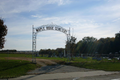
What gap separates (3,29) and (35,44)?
7.22 metres

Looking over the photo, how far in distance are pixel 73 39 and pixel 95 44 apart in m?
42.7

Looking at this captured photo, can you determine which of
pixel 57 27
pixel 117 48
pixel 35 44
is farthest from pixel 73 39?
pixel 117 48

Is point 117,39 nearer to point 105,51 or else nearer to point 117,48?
point 117,48

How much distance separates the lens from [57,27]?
2189 centimetres

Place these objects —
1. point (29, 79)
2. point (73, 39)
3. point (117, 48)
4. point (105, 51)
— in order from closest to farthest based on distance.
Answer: point (29, 79) → point (73, 39) → point (117, 48) → point (105, 51)

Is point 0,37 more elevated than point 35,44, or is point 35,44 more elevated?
point 0,37

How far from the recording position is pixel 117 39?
58281 mm

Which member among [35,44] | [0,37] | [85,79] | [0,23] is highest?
[0,23]

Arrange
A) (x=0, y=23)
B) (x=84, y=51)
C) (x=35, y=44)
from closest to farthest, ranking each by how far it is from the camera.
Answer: (x=35, y=44), (x=0, y=23), (x=84, y=51)

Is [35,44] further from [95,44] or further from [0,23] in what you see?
[95,44]

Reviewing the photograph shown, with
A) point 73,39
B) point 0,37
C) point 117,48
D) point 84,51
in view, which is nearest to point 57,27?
point 73,39

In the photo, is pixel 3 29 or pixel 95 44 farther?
pixel 95 44

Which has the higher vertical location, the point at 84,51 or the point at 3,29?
the point at 3,29

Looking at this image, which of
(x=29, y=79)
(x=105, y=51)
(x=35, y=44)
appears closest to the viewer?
(x=29, y=79)
